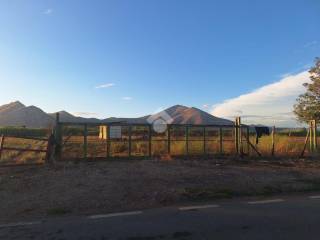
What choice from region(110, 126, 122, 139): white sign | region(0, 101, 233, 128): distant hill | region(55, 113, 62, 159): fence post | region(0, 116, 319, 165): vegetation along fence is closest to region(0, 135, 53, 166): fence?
region(0, 116, 319, 165): vegetation along fence

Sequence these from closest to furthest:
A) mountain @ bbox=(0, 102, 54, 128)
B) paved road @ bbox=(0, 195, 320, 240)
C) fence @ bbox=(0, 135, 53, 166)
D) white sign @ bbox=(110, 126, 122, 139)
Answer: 1. paved road @ bbox=(0, 195, 320, 240)
2. fence @ bbox=(0, 135, 53, 166)
3. white sign @ bbox=(110, 126, 122, 139)
4. mountain @ bbox=(0, 102, 54, 128)

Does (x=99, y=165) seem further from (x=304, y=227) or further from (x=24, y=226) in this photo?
(x=304, y=227)

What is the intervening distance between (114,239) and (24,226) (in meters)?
2.17

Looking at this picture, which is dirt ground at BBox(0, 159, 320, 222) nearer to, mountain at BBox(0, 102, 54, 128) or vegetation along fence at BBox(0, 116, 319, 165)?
vegetation along fence at BBox(0, 116, 319, 165)

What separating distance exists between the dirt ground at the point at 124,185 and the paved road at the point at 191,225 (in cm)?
101

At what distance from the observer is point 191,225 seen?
7691 mm

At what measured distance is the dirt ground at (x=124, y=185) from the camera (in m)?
10.0

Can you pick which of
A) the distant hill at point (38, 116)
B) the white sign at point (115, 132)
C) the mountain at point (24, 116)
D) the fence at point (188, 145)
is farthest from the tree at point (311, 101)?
the mountain at point (24, 116)

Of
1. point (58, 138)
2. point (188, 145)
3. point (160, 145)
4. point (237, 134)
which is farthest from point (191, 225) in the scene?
point (237, 134)

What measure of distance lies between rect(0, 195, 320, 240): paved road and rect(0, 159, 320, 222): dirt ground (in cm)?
101

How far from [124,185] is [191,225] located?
15.8 ft

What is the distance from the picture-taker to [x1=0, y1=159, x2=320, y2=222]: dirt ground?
32.9 ft

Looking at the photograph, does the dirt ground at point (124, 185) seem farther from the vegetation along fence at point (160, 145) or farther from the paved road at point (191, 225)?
the vegetation along fence at point (160, 145)

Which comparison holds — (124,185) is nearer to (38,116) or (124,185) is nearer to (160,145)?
(160,145)
